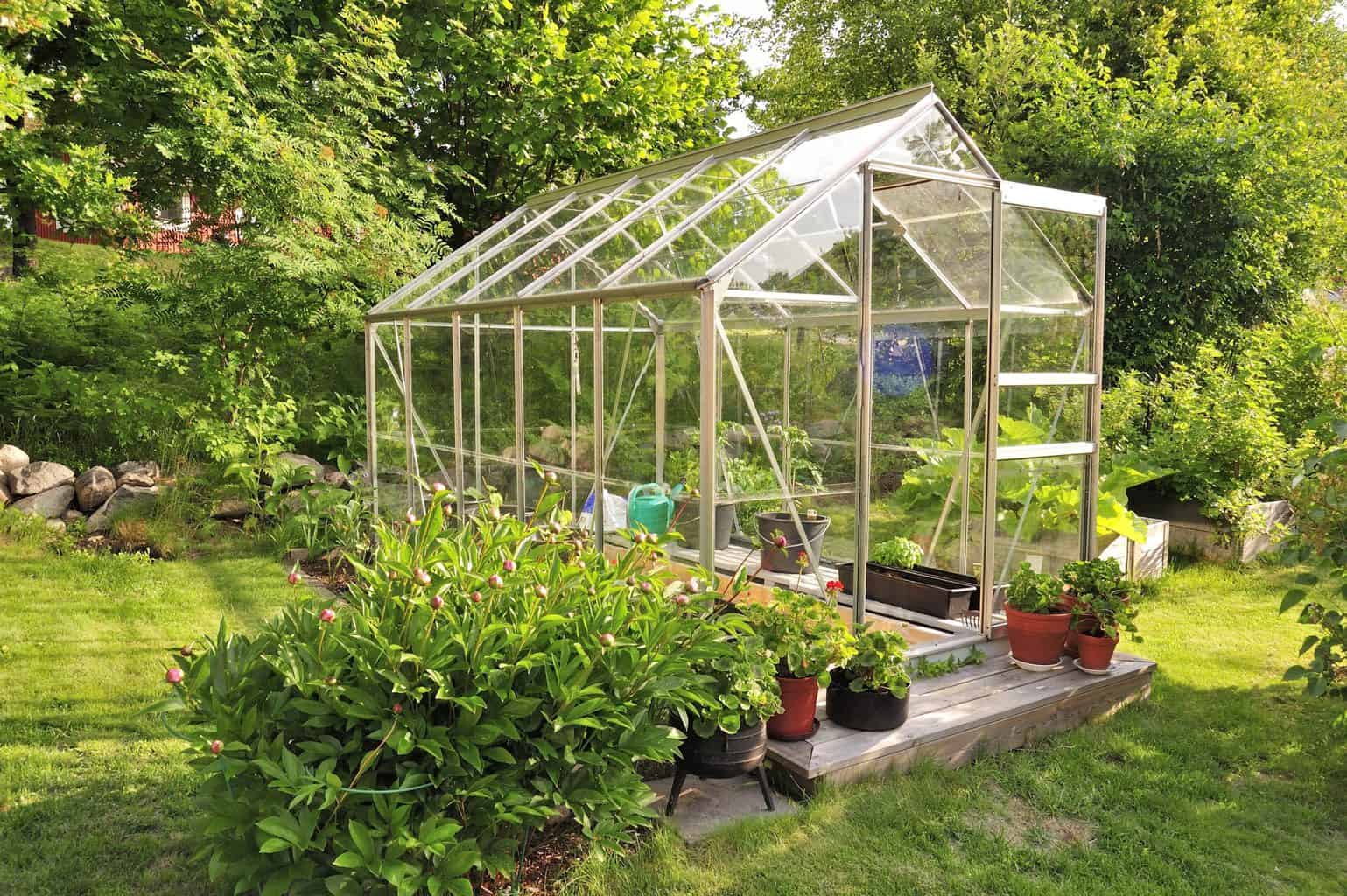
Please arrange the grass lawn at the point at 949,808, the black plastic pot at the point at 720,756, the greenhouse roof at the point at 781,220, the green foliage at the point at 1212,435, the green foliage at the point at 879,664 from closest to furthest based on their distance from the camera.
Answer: the grass lawn at the point at 949,808 → the black plastic pot at the point at 720,756 → the green foliage at the point at 879,664 → the greenhouse roof at the point at 781,220 → the green foliage at the point at 1212,435

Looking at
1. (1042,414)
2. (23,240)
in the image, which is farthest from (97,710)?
(23,240)

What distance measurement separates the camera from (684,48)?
1205cm

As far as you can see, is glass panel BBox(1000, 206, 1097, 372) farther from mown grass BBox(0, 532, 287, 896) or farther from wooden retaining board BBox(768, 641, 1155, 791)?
mown grass BBox(0, 532, 287, 896)

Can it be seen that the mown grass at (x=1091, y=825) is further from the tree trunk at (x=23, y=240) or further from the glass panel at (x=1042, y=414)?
the tree trunk at (x=23, y=240)

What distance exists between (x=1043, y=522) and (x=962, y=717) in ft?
5.17

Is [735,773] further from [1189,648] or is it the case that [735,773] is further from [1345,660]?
[1189,648]

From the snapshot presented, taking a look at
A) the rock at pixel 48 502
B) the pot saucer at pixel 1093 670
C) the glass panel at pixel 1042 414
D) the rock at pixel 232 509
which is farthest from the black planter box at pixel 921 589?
the rock at pixel 48 502

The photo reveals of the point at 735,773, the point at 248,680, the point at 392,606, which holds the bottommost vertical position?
the point at 735,773

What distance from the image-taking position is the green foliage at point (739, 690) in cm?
311

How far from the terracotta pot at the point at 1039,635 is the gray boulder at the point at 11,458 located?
745 centimetres

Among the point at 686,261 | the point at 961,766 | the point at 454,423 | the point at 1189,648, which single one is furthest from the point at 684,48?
A: the point at 961,766

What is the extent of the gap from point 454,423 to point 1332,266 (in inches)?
355

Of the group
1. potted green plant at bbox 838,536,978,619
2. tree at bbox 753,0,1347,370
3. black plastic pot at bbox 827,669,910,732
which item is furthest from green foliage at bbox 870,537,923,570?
tree at bbox 753,0,1347,370

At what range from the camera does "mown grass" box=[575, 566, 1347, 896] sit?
297 centimetres
